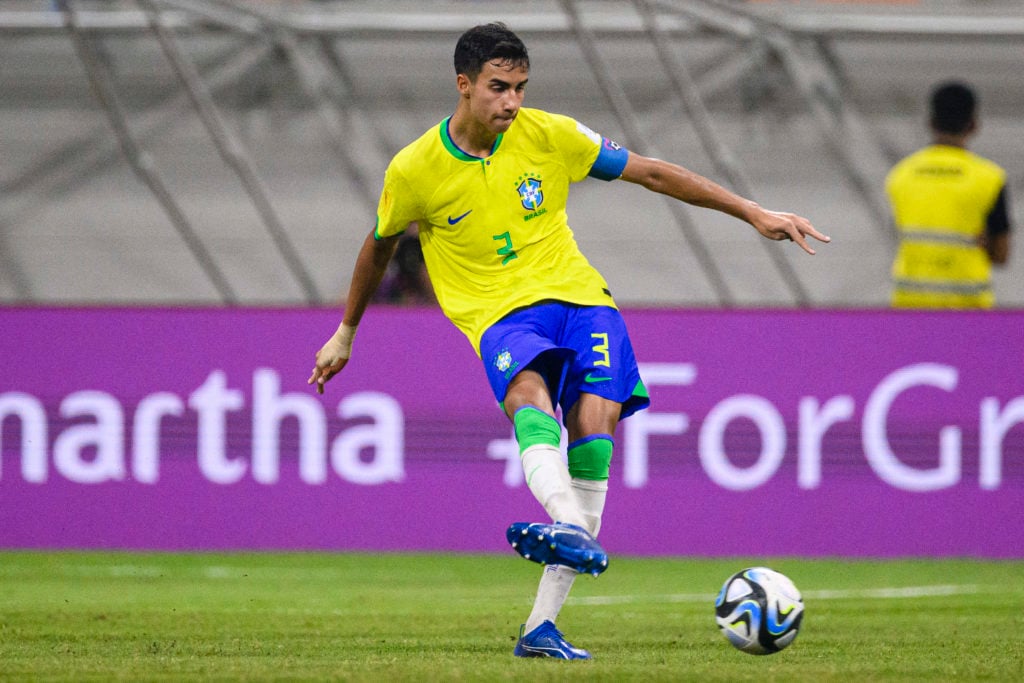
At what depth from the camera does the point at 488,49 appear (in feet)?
18.2

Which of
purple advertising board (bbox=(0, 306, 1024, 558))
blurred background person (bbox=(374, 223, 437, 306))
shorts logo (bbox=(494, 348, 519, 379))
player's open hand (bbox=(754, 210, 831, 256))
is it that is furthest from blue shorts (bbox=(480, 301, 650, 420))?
blurred background person (bbox=(374, 223, 437, 306))

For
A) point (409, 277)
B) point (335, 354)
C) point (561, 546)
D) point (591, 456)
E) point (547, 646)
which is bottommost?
point (547, 646)

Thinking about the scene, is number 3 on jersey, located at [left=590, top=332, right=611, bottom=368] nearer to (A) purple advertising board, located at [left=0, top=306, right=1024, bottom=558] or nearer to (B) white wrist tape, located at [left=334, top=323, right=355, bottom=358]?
(B) white wrist tape, located at [left=334, top=323, right=355, bottom=358]

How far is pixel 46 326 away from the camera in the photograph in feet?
33.3

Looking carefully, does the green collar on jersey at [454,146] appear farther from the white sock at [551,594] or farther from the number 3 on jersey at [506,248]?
the white sock at [551,594]

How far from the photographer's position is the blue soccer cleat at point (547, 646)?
18.3ft

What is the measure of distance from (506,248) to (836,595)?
335cm

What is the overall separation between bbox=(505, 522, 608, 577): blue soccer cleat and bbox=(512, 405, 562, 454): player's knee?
56 cm

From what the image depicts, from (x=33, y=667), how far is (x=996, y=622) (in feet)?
12.8

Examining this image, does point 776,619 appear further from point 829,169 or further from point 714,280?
point 829,169

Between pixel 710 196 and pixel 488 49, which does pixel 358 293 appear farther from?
pixel 710 196

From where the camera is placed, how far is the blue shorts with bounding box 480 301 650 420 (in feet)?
18.5

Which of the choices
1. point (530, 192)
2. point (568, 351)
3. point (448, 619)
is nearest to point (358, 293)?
point (530, 192)

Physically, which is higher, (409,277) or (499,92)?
(409,277)
